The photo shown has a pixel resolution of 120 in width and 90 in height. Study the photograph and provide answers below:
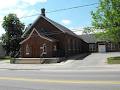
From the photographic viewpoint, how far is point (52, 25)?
49750 millimetres

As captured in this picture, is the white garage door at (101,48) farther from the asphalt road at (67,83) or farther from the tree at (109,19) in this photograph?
the asphalt road at (67,83)

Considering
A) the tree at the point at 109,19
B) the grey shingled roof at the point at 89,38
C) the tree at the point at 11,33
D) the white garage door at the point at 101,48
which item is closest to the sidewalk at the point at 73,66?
the tree at the point at 109,19

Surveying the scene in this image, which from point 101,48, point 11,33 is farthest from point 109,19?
point 11,33

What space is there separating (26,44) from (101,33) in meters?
13.0

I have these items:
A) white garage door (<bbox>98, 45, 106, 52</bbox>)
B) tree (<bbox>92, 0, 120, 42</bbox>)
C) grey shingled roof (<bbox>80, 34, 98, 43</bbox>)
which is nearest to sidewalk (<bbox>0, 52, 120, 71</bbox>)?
tree (<bbox>92, 0, 120, 42</bbox>)

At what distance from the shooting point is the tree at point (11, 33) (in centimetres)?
7006

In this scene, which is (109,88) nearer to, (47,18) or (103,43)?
(47,18)

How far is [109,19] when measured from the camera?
142ft

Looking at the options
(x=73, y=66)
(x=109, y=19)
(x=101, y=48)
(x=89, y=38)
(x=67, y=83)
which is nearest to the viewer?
(x=67, y=83)

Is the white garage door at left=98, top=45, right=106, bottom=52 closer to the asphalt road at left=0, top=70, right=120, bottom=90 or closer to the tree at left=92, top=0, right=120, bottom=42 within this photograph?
the tree at left=92, top=0, right=120, bottom=42

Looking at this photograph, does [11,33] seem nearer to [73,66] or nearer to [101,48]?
→ [101,48]

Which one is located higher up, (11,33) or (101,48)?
(11,33)

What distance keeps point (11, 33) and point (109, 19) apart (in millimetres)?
34833

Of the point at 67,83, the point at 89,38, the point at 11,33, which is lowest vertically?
the point at 67,83
